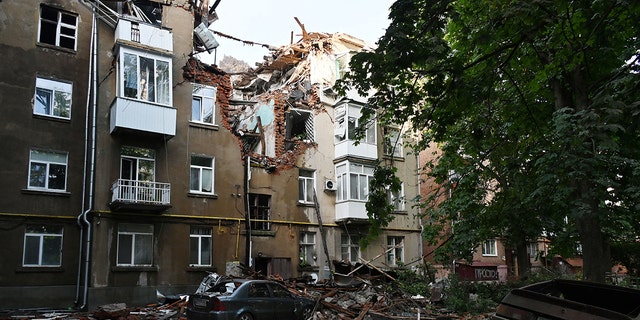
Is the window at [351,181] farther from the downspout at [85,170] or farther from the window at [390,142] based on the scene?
the downspout at [85,170]

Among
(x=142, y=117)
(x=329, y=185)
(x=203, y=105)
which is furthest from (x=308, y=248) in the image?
(x=142, y=117)

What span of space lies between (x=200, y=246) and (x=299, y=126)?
33.4ft

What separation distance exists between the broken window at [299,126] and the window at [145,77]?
7478 mm

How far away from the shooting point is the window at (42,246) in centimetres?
1904

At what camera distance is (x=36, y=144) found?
1984 cm

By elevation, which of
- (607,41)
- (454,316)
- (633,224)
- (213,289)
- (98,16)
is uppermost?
(98,16)

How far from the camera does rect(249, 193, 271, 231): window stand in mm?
24656

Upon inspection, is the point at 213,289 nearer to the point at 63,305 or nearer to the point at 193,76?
the point at 63,305

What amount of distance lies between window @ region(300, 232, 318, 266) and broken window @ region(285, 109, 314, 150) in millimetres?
4867

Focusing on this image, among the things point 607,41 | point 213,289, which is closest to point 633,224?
point 607,41

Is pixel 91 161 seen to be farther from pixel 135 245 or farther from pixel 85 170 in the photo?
pixel 135 245

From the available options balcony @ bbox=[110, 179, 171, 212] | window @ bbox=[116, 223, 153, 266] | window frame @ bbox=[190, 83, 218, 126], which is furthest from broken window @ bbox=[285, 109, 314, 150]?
window @ bbox=[116, 223, 153, 266]

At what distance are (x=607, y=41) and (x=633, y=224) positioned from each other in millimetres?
7739

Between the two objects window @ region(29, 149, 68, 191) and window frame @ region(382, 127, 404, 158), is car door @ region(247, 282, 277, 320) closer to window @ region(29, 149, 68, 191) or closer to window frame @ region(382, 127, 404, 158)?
window frame @ region(382, 127, 404, 158)
